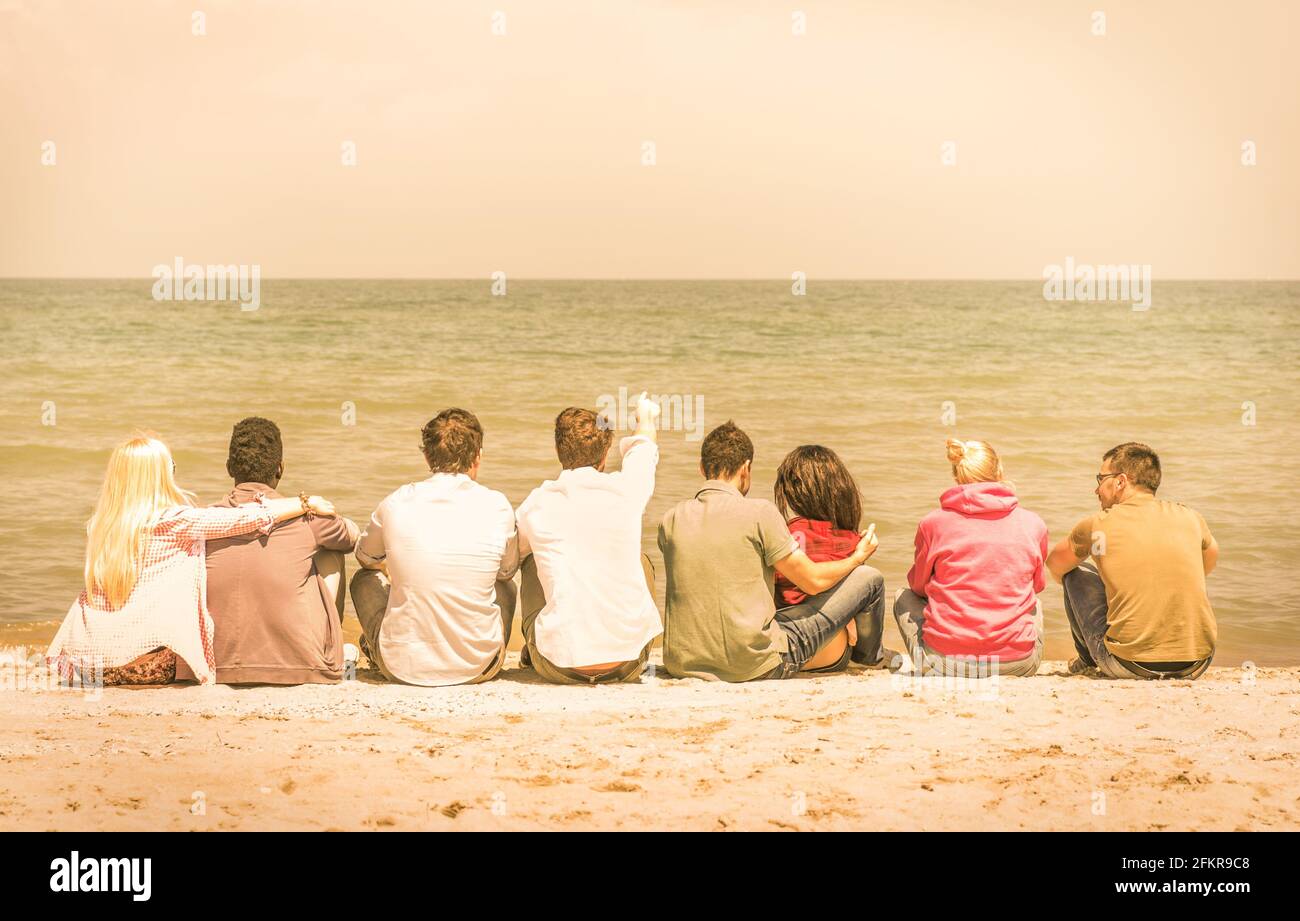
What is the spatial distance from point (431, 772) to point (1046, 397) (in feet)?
47.9

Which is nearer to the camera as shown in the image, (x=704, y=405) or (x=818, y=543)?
(x=818, y=543)

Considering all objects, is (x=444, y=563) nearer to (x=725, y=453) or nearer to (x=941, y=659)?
(x=725, y=453)

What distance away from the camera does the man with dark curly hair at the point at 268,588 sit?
14.9ft

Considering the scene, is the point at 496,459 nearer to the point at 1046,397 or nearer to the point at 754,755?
the point at 754,755

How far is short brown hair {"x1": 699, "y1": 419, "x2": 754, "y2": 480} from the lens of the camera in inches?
190

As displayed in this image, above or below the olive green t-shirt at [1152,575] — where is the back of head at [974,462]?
above

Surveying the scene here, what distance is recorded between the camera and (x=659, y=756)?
391cm

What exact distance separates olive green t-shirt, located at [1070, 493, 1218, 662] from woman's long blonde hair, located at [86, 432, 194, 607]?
3.54 metres

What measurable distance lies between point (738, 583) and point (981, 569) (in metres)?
0.96

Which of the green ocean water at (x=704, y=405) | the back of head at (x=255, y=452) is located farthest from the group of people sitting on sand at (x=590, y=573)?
the green ocean water at (x=704, y=405)

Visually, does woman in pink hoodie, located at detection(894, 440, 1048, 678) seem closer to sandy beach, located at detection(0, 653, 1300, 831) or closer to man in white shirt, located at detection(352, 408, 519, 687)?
sandy beach, located at detection(0, 653, 1300, 831)

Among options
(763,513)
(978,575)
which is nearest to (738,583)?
(763,513)

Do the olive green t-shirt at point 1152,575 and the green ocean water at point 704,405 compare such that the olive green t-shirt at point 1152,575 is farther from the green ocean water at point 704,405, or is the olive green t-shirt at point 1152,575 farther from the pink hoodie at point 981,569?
the green ocean water at point 704,405

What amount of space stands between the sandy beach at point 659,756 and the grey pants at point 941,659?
0.13 metres
